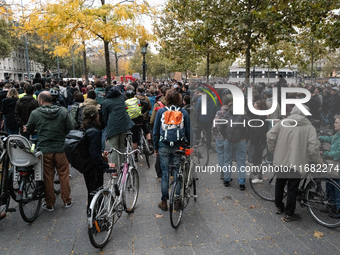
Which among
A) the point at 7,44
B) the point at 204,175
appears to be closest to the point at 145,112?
the point at 204,175

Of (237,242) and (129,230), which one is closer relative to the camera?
(237,242)

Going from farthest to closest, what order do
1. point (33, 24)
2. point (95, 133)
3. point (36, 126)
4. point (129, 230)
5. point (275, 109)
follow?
point (33, 24) → point (275, 109) → point (36, 126) → point (129, 230) → point (95, 133)

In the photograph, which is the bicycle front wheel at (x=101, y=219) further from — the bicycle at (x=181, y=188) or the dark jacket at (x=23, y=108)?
the dark jacket at (x=23, y=108)

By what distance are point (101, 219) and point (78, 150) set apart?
Result: 0.95m

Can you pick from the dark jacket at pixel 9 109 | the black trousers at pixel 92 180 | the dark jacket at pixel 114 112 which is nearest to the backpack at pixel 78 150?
the black trousers at pixel 92 180

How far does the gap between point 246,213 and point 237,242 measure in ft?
3.12

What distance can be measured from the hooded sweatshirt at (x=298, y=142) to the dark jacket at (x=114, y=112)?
10.4 ft

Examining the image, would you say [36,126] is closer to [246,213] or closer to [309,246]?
[246,213]

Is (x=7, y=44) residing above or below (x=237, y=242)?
above

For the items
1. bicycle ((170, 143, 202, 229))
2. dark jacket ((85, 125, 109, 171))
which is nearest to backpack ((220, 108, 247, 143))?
bicycle ((170, 143, 202, 229))

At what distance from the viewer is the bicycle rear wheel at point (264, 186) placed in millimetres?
5355

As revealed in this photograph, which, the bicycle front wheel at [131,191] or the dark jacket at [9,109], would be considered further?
the dark jacket at [9,109]

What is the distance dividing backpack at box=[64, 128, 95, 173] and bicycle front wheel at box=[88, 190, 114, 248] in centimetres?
46

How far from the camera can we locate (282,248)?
3.74 meters
